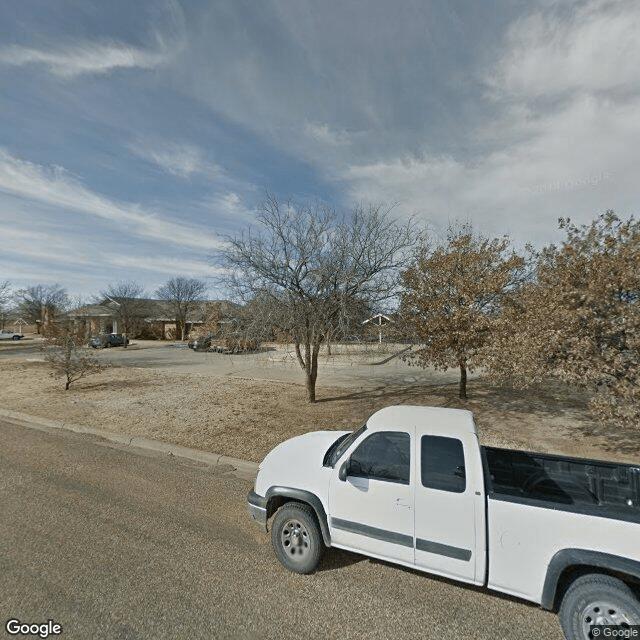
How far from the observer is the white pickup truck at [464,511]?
2.42 m

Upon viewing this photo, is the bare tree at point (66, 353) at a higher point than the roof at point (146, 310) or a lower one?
lower

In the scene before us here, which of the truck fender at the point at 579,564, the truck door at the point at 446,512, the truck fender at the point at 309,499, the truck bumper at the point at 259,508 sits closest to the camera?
the truck fender at the point at 579,564

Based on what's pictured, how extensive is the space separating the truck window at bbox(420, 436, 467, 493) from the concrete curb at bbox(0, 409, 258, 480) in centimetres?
333

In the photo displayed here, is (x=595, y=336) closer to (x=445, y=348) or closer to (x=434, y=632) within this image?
(x=434, y=632)

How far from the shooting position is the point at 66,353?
1205cm

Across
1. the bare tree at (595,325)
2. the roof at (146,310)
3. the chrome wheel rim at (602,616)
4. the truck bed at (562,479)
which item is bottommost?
the chrome wheel rim at (602,616)

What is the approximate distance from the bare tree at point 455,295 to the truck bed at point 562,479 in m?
5.84

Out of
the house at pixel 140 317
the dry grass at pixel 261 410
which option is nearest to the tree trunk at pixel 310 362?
the dry grass at pixel 261 410

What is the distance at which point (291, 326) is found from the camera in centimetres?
923

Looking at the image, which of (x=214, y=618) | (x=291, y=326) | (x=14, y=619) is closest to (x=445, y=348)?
(x=291, y=326)

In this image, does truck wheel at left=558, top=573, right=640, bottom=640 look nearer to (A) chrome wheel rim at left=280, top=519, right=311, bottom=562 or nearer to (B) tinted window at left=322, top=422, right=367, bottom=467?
(B) tinted window at left=322, top=422, right=367, bottom=467

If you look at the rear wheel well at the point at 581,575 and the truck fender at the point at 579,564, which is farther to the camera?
the rear wheel well at the point at 581,575

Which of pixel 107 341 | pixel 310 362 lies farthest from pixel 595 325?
pixel 107 341

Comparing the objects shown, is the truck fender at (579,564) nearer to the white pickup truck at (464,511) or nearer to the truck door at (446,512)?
the white pickup truck at (464,511)
